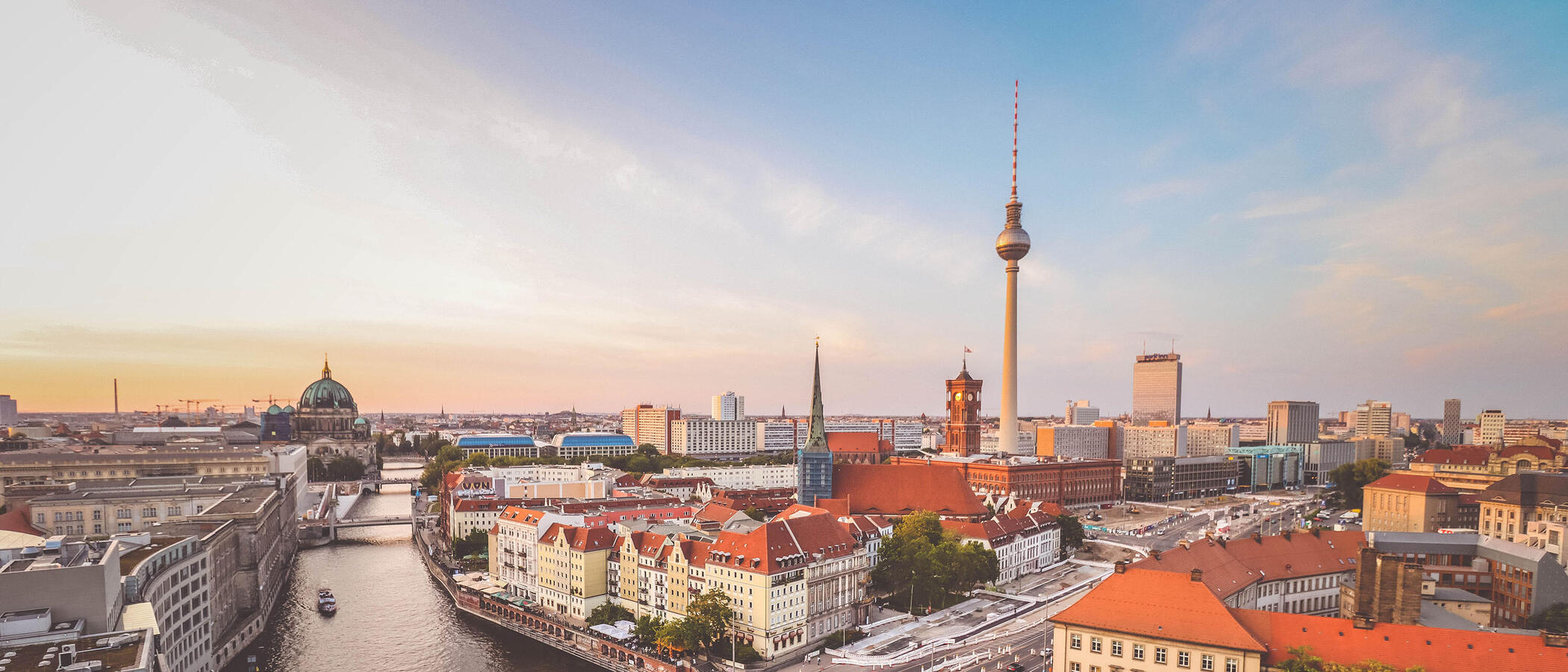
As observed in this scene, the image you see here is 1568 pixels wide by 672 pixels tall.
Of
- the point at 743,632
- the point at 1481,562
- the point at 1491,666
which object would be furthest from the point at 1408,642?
the point at 743,632

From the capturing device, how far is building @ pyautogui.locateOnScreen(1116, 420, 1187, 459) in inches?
7062

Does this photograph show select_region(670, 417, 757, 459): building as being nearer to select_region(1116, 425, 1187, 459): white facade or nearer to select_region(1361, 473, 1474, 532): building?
select_region(1116, 425, 1187, 459): white facade

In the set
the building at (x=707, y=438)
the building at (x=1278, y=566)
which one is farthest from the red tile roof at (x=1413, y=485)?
the building at (x=707, y=438)

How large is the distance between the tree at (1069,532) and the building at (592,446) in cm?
11137

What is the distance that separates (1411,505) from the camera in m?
68.2

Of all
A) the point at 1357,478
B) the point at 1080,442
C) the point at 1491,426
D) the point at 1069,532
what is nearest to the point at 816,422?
the point at 1069,532

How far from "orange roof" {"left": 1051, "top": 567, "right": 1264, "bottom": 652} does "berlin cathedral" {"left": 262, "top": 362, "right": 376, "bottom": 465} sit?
167 m

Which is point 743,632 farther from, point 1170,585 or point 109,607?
point 109,607

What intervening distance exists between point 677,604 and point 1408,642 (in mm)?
37883

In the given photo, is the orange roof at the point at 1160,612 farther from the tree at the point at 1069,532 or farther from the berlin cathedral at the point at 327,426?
the berlin cathedral at the point at 327,426

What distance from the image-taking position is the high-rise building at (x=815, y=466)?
244 feet

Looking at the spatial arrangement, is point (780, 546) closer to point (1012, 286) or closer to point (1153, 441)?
point (1012, 286)

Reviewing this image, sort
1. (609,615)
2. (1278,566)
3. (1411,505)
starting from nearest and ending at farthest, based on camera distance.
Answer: (1278,566) → (609,615) → (1411,505)

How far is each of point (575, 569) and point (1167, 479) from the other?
10642 centimetres
